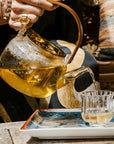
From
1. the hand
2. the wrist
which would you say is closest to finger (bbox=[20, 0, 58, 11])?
the hand

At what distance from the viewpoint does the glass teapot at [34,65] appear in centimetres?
57

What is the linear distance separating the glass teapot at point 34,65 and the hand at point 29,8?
2 centimetres

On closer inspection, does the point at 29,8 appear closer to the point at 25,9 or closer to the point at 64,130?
the point at 25,9

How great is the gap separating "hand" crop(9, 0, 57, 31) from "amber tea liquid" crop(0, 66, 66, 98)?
12 centimetres

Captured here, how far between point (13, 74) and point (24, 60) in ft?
0.14

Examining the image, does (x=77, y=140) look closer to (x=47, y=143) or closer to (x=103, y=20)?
(x=47, y=143)

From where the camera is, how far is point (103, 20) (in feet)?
4.55

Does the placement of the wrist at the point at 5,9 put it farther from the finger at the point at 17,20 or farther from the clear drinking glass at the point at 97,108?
the clear drinking glass at the point at 97,108

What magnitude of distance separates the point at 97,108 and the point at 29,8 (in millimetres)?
280

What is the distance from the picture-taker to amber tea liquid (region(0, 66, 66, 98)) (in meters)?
0.57

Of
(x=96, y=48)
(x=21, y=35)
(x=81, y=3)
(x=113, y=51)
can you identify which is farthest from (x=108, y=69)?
(x=21, y=35)

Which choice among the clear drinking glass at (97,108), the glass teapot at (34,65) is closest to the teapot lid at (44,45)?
the glass teapot at (34,65)

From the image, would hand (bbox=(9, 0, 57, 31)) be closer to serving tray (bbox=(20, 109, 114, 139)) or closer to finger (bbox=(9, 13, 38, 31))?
finger (bbox=(9, 13, 38, 31))

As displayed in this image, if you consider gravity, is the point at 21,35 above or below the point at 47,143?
above
